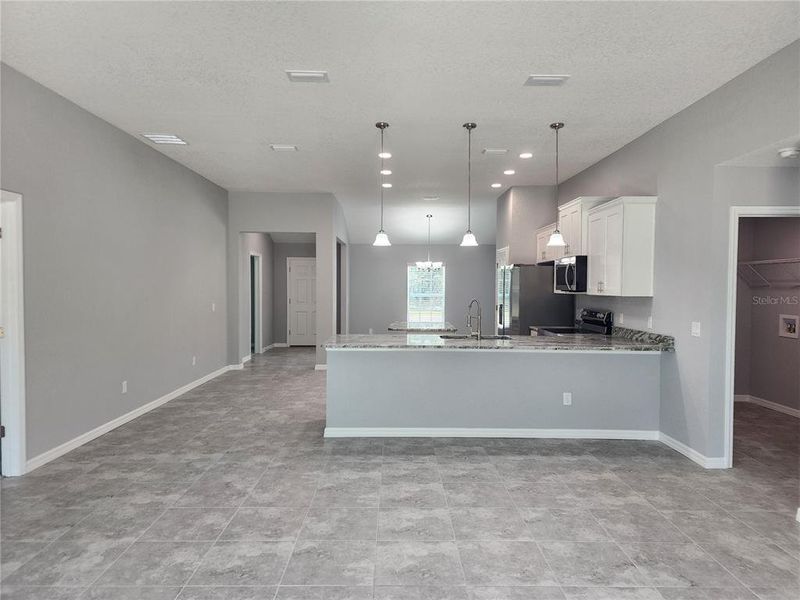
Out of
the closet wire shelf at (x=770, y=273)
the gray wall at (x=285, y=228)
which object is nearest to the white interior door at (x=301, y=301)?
the gray wall at (x=285, y=228)

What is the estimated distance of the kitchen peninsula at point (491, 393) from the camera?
169 inches

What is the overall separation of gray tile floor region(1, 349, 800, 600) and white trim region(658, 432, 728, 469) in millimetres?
87

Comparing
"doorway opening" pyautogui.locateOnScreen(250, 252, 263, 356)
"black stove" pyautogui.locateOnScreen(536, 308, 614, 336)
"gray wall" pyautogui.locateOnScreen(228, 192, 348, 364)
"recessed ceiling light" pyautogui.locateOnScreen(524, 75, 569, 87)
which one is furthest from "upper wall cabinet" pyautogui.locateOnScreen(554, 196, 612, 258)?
"doorway opening" pyautogui.locateOnScreen(250, 252, 263, 356)

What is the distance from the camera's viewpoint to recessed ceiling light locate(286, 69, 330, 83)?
3.30 m

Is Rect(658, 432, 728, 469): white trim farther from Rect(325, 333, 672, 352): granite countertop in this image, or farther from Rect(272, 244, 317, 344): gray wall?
Rect(272, 244, 317, 344): gray wall

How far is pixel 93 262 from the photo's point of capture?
4.20 metres

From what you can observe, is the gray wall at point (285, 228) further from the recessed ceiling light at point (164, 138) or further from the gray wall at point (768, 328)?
the gray wall at point (768, 328)

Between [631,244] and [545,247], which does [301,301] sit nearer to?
[545,247]

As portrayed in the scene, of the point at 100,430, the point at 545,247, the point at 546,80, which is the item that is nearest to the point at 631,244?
the point at 546,80

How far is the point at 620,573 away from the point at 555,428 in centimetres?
209

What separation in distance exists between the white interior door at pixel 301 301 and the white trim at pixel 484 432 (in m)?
6.47

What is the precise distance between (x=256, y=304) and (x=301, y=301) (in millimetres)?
1252

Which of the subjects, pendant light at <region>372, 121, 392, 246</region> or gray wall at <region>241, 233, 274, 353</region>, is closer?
pendant light at <region>372, 121, 392, 246</region>

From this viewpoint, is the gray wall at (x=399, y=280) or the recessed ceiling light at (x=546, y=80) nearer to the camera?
the recessed ceiling light at (x=546, y=80)
